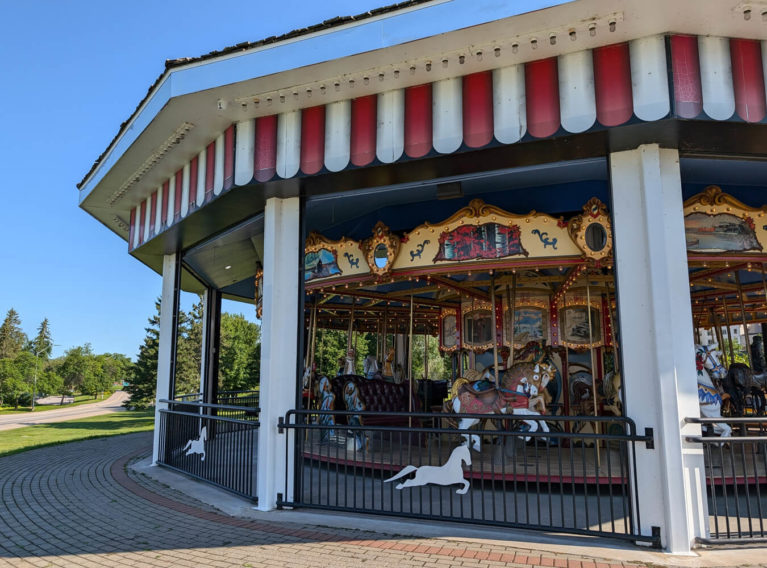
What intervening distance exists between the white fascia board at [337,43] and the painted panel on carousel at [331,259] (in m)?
2.97

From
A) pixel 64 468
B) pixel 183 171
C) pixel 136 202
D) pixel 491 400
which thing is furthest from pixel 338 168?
pixel 64 468

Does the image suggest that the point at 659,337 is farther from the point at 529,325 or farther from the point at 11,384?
the point at 11,384

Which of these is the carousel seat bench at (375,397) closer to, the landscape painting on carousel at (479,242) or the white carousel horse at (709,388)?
the landscape painting on carousel at (479,242)

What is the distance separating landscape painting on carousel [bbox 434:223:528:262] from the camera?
22.6ft

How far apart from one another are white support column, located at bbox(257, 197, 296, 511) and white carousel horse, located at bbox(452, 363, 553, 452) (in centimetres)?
289

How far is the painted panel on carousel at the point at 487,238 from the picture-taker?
677 cm

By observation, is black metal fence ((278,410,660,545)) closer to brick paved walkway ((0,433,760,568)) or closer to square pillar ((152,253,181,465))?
brick paved walkway ((0,433,760,568))

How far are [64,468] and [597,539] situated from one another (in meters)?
8.68

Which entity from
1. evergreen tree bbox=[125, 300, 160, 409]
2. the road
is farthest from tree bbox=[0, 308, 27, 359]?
evergreen tree bbox=[125, 300, 160, 409]

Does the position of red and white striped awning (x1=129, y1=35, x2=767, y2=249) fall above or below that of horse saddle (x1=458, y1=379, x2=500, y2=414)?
above

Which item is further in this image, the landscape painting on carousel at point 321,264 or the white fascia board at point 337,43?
the landscape painting on carousel at point 321,264

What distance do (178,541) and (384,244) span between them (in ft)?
14.4

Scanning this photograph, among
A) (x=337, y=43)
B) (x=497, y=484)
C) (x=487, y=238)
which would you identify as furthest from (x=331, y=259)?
(x=497, y=484)

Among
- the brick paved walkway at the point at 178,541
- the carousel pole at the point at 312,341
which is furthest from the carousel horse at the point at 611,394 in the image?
the carousel pole at the point at 312,341
